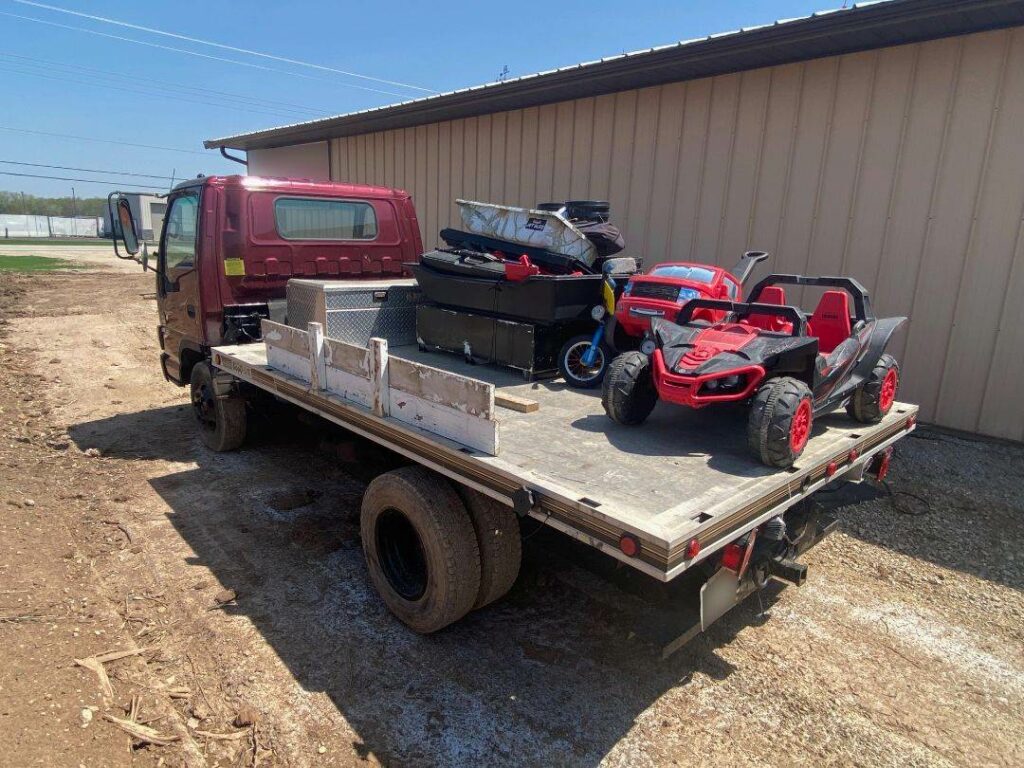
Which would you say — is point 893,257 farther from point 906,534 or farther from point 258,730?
point 258,730

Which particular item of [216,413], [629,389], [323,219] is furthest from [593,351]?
[216,413]

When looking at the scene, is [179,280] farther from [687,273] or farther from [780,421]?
[780,421]

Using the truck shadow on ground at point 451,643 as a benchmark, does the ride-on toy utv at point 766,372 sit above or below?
above

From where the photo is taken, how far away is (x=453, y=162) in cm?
1005

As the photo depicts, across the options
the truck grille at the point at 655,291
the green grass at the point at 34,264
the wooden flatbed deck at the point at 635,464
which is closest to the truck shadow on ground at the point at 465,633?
the wooden flatbed deck at the point at 635,464

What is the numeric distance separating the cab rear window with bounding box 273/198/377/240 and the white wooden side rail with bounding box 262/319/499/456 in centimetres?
175

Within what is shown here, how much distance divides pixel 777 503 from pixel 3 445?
6627 mm

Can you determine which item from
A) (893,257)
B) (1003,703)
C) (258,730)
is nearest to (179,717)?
(258,730)

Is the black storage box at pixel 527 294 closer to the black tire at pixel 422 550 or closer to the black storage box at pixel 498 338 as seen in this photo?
the black storage box at pixel 498 338

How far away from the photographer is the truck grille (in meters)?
4.06

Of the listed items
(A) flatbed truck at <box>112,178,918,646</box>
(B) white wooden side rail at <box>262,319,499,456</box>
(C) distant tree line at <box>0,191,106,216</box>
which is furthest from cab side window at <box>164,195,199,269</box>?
(C) distant tree line at <box>0,191,106,216</box>

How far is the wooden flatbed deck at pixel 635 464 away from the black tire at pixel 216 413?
5.65ft

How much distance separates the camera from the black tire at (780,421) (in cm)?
279

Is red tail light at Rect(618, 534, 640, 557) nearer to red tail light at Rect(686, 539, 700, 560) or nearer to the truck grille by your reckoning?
red tail light at Rect(686, 539, 700, 560)
